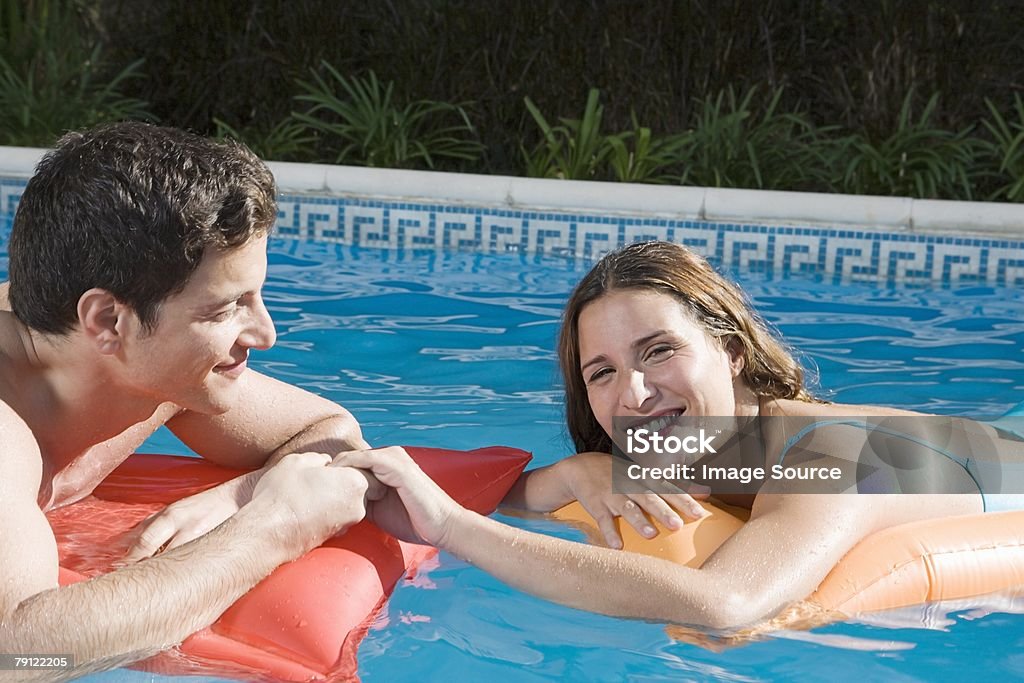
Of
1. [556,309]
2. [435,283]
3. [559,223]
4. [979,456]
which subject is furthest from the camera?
[559,223]

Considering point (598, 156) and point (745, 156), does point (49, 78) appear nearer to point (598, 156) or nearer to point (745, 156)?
point (598, 156)

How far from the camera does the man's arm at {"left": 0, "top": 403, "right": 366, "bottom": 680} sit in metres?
2.29

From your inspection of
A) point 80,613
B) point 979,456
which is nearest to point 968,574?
point 979,456

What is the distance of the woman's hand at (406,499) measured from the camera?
9.29 feet

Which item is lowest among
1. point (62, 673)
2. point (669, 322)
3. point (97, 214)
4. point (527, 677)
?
point (527, 677)

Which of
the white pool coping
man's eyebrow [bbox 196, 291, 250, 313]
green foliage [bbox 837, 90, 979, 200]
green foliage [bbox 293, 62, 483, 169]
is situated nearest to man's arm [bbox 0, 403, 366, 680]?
man's eyebrow [bbox 196, 291, 250, 313]

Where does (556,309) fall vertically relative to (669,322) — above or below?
below

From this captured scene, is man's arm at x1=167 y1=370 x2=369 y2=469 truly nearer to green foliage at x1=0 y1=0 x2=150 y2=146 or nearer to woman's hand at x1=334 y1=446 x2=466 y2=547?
woman's hand at x1=334 y1=446 x2=466 y2=547

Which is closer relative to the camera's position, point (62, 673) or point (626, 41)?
point (62, 673)

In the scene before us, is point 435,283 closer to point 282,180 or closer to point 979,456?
point 282,180

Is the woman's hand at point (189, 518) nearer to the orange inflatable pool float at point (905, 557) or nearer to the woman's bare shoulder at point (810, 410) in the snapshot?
the orange inflatable pool float at point (905, 557)

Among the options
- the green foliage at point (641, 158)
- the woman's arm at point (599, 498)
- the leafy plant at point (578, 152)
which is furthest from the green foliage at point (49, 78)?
the woman's arm at point (599, 498)

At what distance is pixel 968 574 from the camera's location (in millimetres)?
2941

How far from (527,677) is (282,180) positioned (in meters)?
5.77
